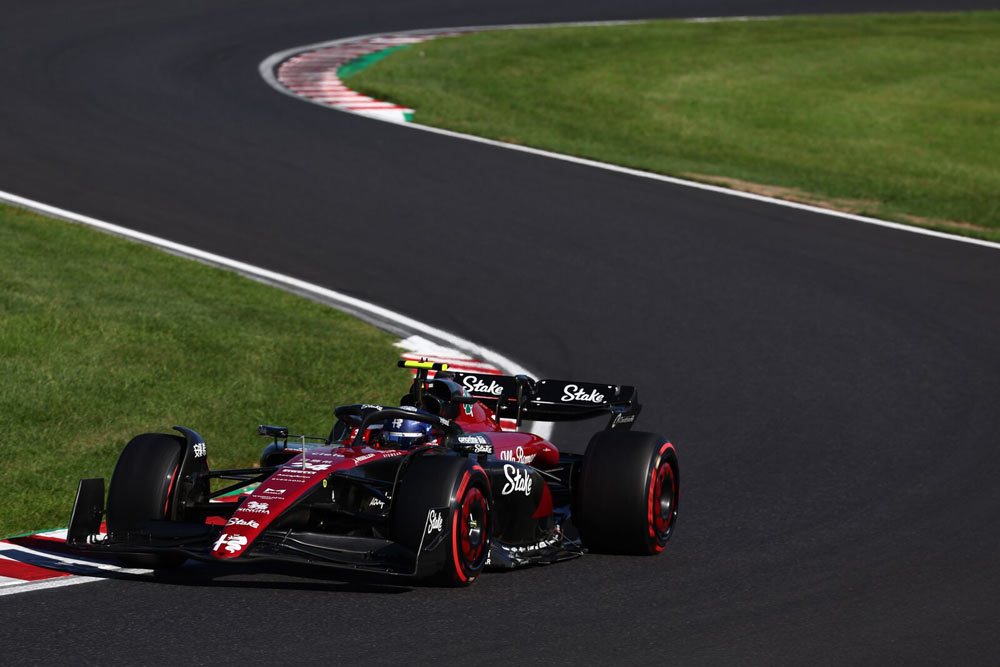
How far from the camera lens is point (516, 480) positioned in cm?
878

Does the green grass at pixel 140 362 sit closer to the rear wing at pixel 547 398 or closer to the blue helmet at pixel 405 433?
the rear wing at pixel 547 398

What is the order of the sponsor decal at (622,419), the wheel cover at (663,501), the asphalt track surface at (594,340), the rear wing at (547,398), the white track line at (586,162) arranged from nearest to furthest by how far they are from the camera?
the asphalt track surface at (594,340), the wheel cover at (663,501), the sponsor decal at (622,419), the rear wing at (547,398), the white track line at (586,162)

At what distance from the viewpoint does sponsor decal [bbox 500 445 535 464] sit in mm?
9281

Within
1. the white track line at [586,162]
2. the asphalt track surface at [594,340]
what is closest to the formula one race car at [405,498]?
the asphalt track surface at [594,340]

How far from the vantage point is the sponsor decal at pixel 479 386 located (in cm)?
1036

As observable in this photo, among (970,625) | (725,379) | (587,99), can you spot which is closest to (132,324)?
(725,379)

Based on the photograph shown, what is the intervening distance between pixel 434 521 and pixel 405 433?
1186 mm

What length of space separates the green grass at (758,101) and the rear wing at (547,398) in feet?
36.7

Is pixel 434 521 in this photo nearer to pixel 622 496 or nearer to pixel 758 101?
pixel 622 496

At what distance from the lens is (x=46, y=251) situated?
16.0 m

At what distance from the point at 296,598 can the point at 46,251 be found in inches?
364

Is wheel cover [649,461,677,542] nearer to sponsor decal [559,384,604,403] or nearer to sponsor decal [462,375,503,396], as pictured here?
sponsor decal [559,384,604,403]

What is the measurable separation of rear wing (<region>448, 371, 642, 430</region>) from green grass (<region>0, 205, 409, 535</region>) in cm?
197

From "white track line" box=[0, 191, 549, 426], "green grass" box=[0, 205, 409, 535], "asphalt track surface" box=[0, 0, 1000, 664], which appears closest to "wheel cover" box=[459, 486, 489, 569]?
"asphalt track surface" box=[0, 0, 1000, 664]
